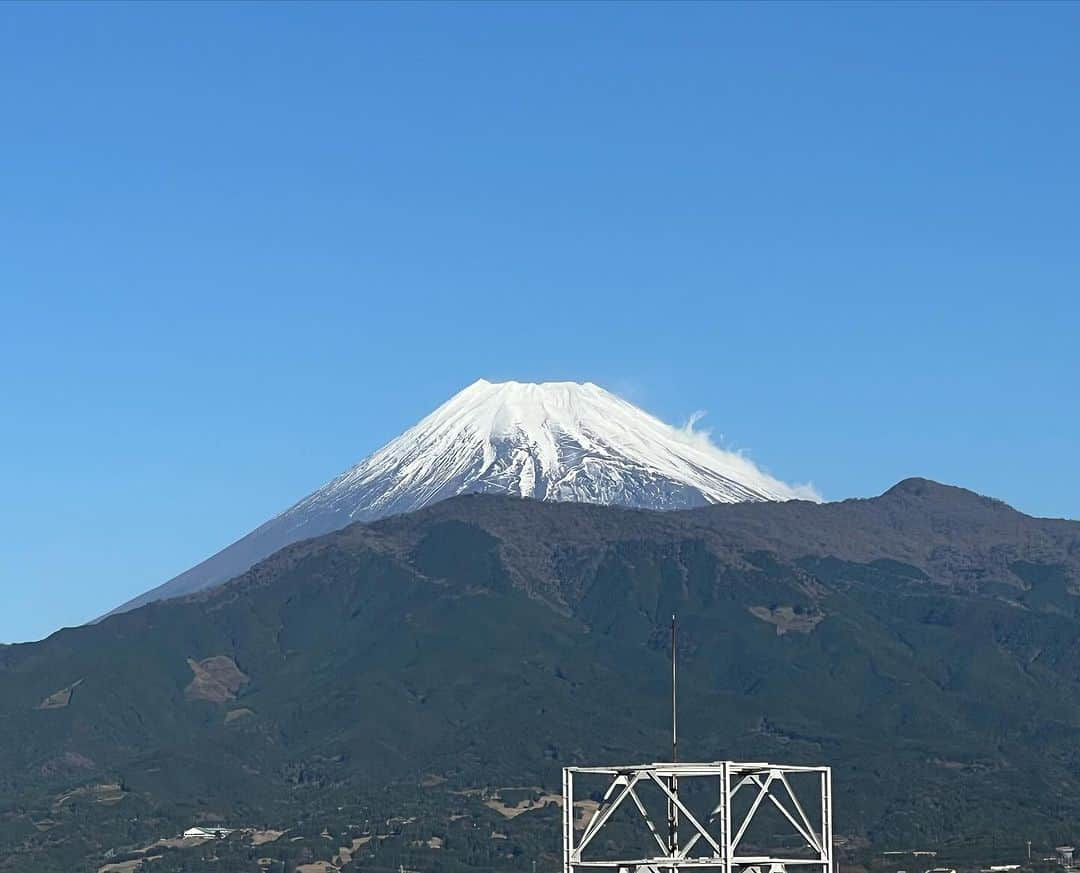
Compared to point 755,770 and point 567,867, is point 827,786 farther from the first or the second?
point 567,867

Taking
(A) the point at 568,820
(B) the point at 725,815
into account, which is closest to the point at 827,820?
(A) the point at 568,820

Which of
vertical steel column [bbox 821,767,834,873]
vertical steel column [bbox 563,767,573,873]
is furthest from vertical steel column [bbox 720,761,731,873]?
vertical steel column [bbox 563,767,573,873]

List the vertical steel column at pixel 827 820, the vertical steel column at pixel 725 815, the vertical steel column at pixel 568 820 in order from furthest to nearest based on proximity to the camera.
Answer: the vertical steel column at pixel 827 820 < the vertical steel column at pixel 568 820 < the vertical steel column at pixel 725 815

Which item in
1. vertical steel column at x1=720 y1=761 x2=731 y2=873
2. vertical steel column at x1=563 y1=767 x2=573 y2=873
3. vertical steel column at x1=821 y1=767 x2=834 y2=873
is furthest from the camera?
vertical steel column at x1=821 y1=767 x2=834 y2=873

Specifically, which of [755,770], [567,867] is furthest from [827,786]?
[567,867]

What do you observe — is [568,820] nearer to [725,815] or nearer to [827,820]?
[725,815]

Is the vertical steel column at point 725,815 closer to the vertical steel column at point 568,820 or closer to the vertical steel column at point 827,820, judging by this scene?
the vertical steel column at point 827,820

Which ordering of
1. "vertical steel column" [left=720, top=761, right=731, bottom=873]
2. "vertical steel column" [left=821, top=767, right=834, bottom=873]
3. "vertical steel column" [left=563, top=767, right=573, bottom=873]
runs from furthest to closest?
"vertical steel column" [left=821, top=767, right=834, bottom=873], "vertical steel column" [left=563, top=767, right=573, bottom=873], "vertical steel column" [left=720, top=761, right=731, bottom=873]

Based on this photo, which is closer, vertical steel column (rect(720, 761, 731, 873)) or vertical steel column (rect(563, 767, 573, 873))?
vertical steel column (rect(720, 761, 731, 873))

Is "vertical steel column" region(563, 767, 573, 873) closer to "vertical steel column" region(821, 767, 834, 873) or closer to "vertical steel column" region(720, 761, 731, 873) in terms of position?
"vertical steel column" region(720, 761, 731, 873)

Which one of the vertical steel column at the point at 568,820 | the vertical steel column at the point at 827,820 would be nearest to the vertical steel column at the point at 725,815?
the vertical steel column at the point at 827,820

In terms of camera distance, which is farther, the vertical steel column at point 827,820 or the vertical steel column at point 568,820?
the vertical steel column at point 827,820
